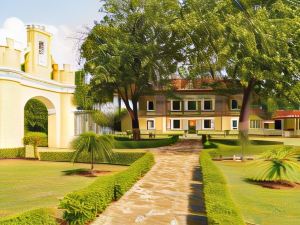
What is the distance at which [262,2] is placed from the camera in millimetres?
31000

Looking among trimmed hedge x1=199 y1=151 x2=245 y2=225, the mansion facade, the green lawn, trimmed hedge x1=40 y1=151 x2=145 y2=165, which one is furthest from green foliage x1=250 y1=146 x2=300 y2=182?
the mansion facade

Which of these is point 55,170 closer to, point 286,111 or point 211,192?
point 211,192

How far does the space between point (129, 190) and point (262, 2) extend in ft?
75.9

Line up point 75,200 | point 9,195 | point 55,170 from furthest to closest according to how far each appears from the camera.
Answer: point 55,170
point 9,195
point 75,200

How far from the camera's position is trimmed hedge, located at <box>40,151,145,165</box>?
937 inches

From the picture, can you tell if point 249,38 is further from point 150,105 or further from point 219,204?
point 150,105

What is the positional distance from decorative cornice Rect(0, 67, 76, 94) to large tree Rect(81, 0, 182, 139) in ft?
8.47

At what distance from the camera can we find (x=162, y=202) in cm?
1177

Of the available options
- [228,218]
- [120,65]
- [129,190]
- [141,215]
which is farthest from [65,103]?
[228,218]

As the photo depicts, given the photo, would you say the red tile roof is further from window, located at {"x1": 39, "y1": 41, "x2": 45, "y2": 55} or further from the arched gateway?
window, located at {"x1": 39, "y1": 41, "x2": 45, "y2": 55}

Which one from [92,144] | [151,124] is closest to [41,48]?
[92,144]

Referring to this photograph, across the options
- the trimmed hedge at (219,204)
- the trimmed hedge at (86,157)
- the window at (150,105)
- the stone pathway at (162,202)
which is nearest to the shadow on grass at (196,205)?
the stone pathway at (162,202)

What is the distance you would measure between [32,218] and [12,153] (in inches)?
838

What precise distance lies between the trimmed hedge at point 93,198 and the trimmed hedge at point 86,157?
989 centimetres
